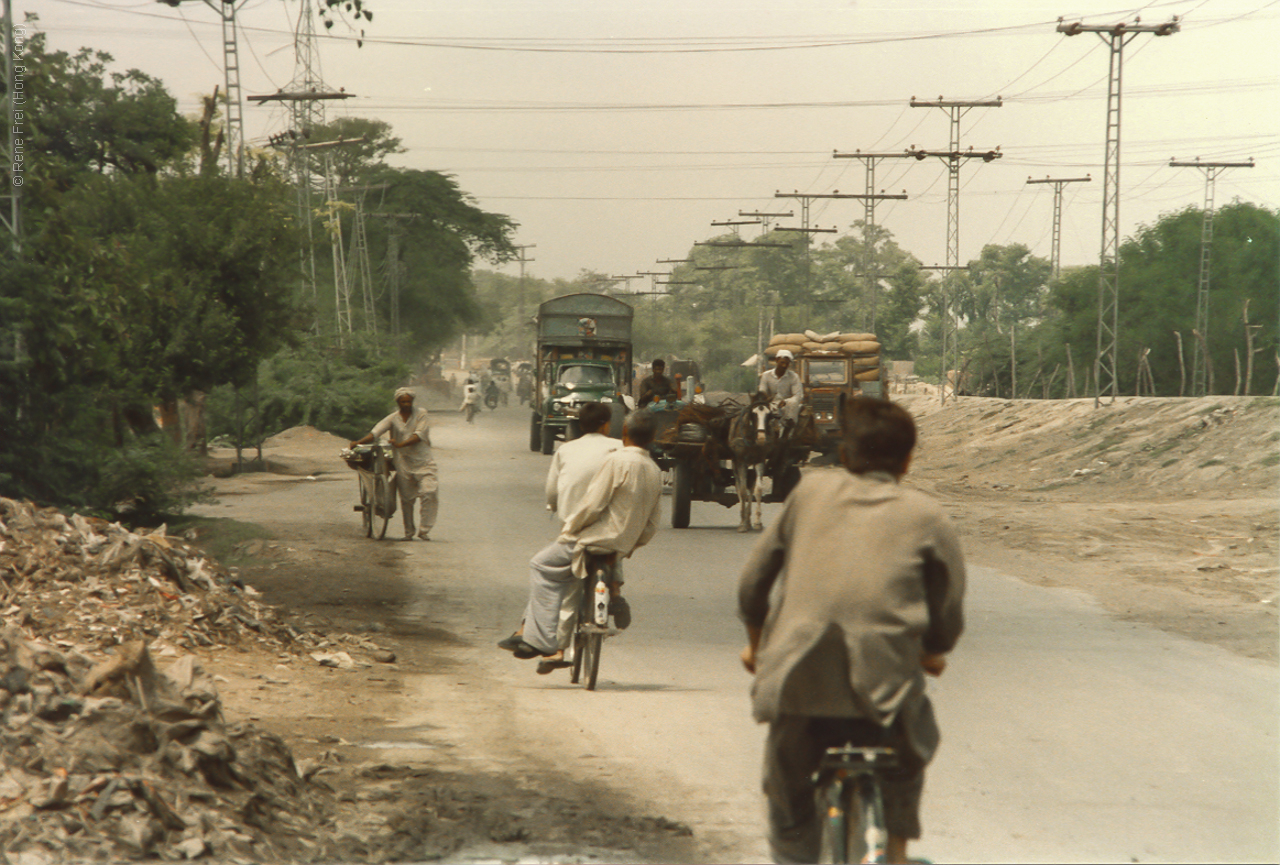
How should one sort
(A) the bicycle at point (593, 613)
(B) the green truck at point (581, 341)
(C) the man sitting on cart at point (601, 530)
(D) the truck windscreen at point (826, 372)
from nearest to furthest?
(C) the man sitting on cart at point (601, 530), (A) the bicycle at point (593, 613), (D) the truck windscreen at point (826, 372), (B) the green truck at point (581, 341)

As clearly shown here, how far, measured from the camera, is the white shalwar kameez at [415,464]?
1603 centimetres

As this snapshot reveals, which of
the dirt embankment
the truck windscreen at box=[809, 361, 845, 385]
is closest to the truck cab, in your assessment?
the truck windscreen at box=[809, 361, 845, 385]

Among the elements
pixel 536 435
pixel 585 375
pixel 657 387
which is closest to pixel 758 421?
pixel 657 387

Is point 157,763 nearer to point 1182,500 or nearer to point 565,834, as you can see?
point 565,834

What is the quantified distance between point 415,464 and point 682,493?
143 inches

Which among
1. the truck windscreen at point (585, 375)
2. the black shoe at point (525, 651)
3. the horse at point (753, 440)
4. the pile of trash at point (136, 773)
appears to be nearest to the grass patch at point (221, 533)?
the horse at point (753, 440)

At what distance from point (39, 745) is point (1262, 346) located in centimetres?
4868

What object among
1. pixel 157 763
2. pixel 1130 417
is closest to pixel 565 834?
pixel 157 763

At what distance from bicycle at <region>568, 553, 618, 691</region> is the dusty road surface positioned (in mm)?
206

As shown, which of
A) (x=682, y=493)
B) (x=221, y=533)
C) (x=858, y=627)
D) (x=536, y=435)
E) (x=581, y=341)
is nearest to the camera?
(x=858, y=627)

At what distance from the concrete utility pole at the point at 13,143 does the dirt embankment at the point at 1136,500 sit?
36.1ft

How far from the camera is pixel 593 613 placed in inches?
324

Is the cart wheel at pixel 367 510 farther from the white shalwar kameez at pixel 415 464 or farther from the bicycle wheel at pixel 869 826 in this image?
the bicycle wheel at pixel 869 826

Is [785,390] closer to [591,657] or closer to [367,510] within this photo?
[367,510]
